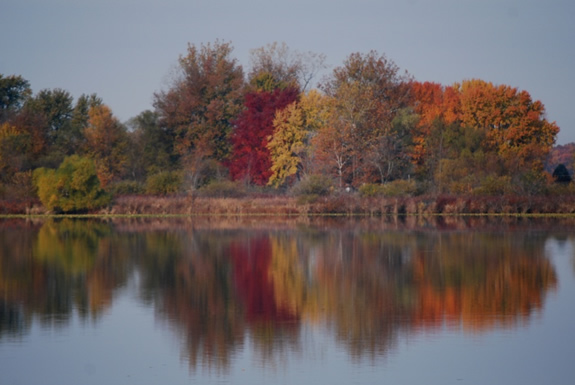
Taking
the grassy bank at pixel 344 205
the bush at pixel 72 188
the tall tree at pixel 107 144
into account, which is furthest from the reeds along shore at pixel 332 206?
the tall tree at pixel 107 144

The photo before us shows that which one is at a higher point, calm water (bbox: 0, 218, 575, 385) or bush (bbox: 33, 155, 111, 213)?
bush (bbox: 33, 155, 111, 213)

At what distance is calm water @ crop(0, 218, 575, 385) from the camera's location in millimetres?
9945

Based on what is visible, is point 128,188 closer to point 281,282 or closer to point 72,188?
point 72,188

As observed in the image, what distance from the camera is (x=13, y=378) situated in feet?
31.0

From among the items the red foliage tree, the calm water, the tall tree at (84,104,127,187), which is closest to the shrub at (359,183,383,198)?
the red foliage tree

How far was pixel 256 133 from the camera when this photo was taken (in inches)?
2110

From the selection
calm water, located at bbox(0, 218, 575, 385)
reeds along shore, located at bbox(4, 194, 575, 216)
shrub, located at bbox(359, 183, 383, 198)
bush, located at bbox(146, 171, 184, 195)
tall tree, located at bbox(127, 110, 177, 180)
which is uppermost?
tall tree, located at bbox(127, 110, 177, 180)

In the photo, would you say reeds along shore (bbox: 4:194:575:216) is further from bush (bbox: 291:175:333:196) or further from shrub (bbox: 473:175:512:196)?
shrub (bbox: 473:175:512:196)

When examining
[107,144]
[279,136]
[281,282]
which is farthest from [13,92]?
[281,282]

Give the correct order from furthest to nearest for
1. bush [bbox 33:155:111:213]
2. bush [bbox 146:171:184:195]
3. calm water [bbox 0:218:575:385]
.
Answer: bush [bbox 146:171:184:195]
bush [bbox 33:155:111:213]
calm water [bbox 0:218:575:385]

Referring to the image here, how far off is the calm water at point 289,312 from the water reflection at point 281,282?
5 cm

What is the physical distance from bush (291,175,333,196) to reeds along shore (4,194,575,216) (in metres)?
0.63

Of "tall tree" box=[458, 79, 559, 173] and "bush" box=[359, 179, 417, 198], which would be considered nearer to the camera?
"bush" box=[359, 179, 417, 198]

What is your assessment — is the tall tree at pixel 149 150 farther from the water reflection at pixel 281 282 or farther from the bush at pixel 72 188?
the water reflection at pixel 281 282
